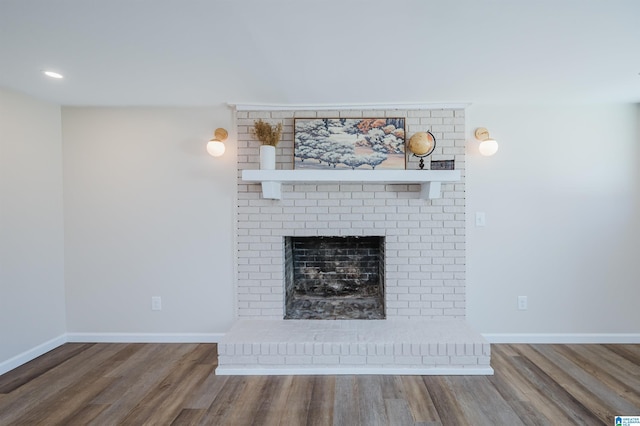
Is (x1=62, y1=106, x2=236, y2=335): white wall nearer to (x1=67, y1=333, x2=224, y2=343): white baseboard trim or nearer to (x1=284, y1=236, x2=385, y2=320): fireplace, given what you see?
(x1=67, y1=333, x2=224, y2=343): white baseboard trim

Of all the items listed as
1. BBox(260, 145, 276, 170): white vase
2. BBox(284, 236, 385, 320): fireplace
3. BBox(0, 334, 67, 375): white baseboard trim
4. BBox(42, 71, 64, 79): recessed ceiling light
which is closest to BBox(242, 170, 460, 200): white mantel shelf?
BBox(260, 145, 276, 170): white vase

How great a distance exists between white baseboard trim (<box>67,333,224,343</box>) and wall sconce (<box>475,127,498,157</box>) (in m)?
2.76

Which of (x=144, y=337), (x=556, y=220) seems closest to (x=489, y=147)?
(x=556, y=220)

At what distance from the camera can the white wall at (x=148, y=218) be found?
2896mm

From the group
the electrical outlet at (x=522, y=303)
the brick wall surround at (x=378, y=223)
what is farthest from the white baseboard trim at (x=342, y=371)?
the electrical outlet at (x=522, y=303)

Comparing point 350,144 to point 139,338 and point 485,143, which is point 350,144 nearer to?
point 485,143

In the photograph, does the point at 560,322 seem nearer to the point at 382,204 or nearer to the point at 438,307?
the point at 438,307

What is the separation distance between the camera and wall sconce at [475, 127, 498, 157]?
9.01 feet

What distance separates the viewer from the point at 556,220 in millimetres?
2863

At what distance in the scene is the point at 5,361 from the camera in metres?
2.42

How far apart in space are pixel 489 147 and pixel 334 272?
70.2 inches

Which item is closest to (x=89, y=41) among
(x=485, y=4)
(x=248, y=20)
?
(x=248, y=20)

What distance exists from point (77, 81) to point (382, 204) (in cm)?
244

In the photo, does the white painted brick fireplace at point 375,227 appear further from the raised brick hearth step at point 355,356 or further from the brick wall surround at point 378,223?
the raised brick hearth step at point 355,356
